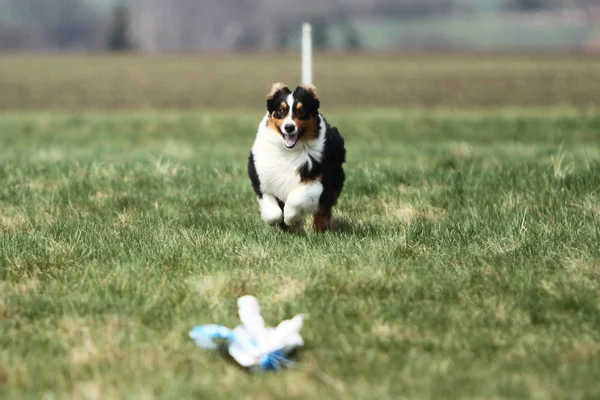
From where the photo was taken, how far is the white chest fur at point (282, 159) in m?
6.11

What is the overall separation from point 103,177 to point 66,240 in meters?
2.61

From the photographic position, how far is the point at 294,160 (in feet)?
20.0

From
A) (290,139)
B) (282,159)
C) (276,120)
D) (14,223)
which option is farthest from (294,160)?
(14,223)

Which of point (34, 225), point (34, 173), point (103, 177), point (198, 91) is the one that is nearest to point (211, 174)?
point (103, 177)

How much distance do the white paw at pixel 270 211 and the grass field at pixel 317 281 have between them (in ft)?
0.57

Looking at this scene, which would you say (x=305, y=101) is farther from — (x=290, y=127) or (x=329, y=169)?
(x=329, y=169)

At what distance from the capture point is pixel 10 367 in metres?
3.76

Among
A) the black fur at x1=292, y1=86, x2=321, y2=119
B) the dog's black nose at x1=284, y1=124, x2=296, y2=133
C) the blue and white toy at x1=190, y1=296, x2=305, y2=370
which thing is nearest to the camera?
the blue and white toy at x1=190, y1=296, x2=305, y2=370

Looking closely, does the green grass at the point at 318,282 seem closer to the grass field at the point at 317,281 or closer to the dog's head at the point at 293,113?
the grass field at the point at 317,281

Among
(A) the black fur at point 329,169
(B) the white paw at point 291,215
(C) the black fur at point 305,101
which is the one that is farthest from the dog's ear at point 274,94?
(B) the white paw at point 291,215

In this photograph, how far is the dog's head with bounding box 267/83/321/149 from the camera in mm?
5938

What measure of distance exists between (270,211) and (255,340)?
2370 millimetres

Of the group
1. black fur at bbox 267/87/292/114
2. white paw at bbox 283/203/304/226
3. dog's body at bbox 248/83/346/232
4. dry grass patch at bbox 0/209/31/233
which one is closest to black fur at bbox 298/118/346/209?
dog's body at bbox 248/83/346/232

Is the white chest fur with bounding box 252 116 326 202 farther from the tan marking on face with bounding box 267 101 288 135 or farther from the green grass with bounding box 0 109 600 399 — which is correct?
the green grass with bounding box 0 109 600 399
